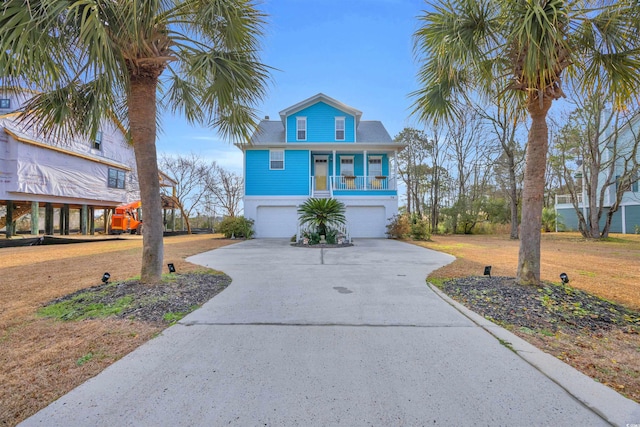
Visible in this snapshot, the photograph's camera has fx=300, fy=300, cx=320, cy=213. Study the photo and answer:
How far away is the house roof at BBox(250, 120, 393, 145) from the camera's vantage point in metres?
17.7

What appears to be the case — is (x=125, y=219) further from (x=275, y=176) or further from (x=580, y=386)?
(x=580, y=386)

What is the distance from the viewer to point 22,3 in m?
3.36

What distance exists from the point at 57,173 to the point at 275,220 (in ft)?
44.6

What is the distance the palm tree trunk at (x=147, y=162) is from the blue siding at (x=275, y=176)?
12.2 meters

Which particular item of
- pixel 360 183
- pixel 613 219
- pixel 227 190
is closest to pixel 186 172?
pixel 227 190

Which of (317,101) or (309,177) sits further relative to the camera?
(317,101)

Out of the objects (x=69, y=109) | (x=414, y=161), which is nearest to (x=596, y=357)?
(x=69, y=109)

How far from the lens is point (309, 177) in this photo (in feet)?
56.5

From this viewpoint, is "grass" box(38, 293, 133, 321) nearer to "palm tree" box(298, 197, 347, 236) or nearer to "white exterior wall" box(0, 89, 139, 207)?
"palm tree" box(298, 197, 347, 236)

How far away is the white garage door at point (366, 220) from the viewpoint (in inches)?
677

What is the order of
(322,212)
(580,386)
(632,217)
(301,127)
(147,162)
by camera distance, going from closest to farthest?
1. (580,386)
2. (147,162)
3. (322,212)
4. (301,127)
5. (632,217)

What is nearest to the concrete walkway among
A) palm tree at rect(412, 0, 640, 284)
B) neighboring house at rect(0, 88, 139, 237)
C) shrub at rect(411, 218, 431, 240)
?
palm tree at rect(412, 0, 640, 284)

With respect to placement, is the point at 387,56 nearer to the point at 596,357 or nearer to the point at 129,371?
the point at 596,357

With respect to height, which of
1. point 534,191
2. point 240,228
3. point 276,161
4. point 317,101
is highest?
point 317,101
